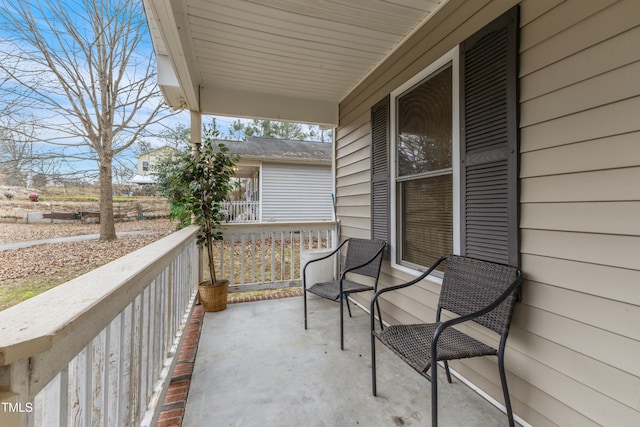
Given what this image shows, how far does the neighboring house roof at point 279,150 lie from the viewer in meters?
9.25

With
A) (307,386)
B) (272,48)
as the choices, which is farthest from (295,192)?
(307,386)

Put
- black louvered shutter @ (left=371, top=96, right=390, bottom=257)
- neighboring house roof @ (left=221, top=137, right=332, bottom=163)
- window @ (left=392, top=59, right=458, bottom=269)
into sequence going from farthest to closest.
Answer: neighboring house roof @ (left=221, top=137, right=332, bottom=163) < black louvered shutter @ (left=371, top=96, right=390, bottom=257) < window @ (left=392, top=59, right=458, bottom=269)

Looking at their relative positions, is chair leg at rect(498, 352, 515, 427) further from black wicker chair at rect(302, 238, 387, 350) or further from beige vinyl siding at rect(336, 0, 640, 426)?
black wicker chair at rect(302, 238, 387, 350)

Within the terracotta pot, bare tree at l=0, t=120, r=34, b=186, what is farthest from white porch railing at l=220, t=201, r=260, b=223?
bare tree at l=0, t=120, r=34, b=186

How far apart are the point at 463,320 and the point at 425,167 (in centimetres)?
139

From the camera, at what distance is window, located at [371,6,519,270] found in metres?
1.66

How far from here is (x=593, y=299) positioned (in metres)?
1.28

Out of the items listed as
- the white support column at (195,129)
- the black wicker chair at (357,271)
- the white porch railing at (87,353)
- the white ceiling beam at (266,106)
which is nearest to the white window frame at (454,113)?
the black wicker chair at (357,271)

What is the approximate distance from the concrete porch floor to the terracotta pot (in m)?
0.43

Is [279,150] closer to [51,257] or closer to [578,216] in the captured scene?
[51,257]

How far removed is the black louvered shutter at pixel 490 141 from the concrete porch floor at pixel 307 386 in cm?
97

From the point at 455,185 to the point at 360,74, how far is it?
196 centimetres

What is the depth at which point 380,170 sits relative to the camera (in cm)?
305

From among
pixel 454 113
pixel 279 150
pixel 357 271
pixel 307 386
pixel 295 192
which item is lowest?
pixel 307 386
